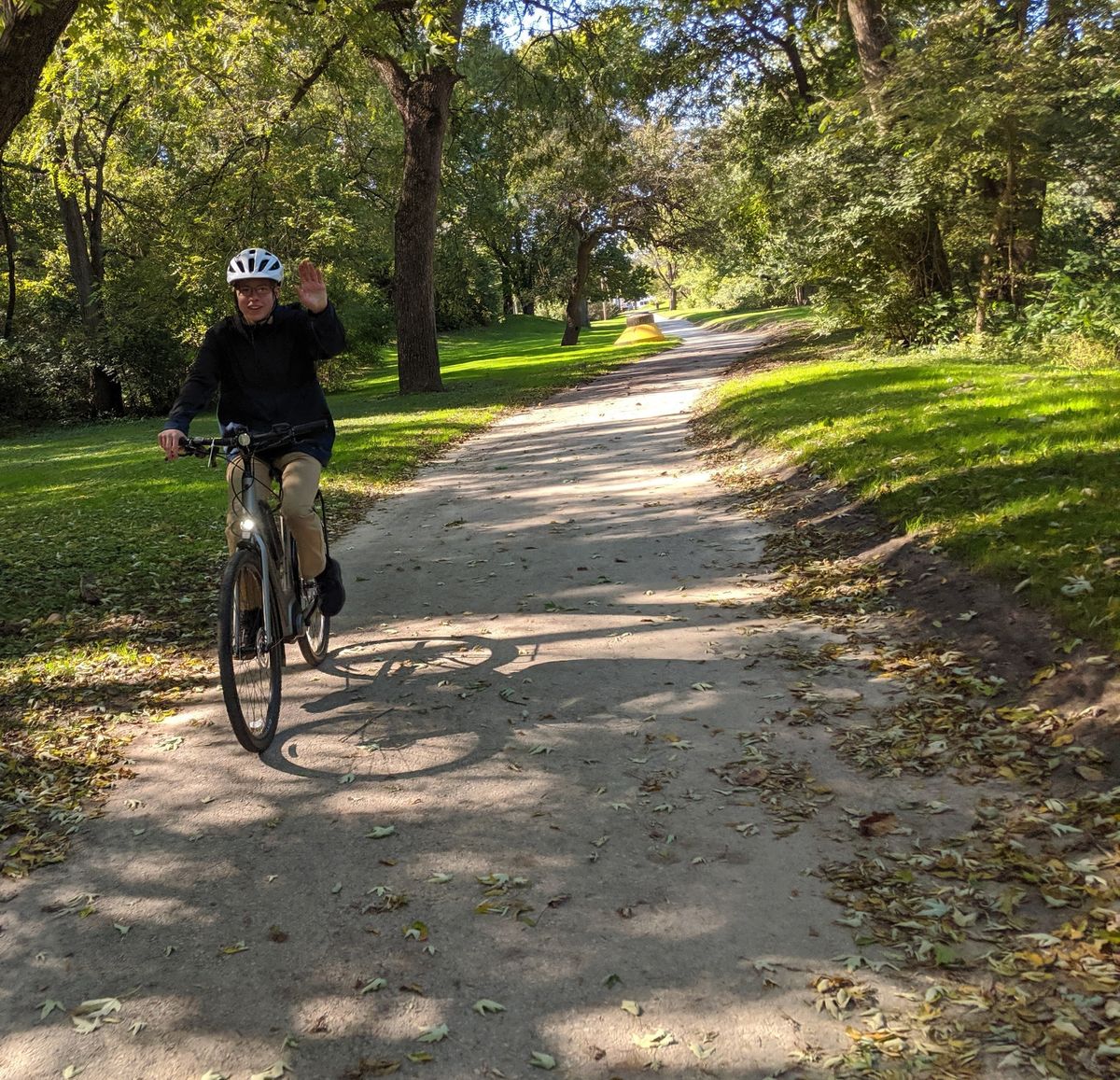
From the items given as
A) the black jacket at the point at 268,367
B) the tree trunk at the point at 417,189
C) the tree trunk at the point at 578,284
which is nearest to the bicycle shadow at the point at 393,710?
the black jacket at the point at 268,367

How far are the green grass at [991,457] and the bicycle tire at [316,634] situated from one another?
3991mm

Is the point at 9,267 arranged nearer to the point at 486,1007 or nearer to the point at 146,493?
the point at 146,493

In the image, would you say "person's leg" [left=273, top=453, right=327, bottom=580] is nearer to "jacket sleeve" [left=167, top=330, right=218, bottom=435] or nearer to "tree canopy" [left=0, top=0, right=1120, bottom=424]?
"jacket sleeve" [left=167, top=330, right=218, bottom=435]

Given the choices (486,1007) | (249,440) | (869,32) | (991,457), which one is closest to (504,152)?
(869,32)

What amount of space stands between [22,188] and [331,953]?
30.6 meters

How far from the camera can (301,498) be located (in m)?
5.07

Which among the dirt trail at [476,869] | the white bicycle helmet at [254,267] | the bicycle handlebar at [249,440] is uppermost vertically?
the white bicycle helmet at [254,267]

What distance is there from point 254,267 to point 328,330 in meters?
0.47

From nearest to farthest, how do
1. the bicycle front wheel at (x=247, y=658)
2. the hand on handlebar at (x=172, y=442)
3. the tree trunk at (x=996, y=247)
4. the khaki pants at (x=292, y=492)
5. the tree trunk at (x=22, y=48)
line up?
1. the bicycle front wheel at (x=247, y=658)
2. the hand on handlebar at (x=172, y=442)
3. the khaki pants at (x=292, y=492)
4. the tree trunk at (x=22, y=48)
5. the tree trunk at (x=996, y=247)

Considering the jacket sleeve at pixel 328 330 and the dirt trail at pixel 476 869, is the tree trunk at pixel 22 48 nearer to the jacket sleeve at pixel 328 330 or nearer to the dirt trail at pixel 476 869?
the jacket sleeve at pixel 328 330

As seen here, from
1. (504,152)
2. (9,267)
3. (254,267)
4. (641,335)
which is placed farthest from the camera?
(641,335)

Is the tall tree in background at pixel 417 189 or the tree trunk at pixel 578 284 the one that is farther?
the tree trunk at pixel 578 284

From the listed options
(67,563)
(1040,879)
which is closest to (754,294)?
(67,563)

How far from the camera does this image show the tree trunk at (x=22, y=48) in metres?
6.64
